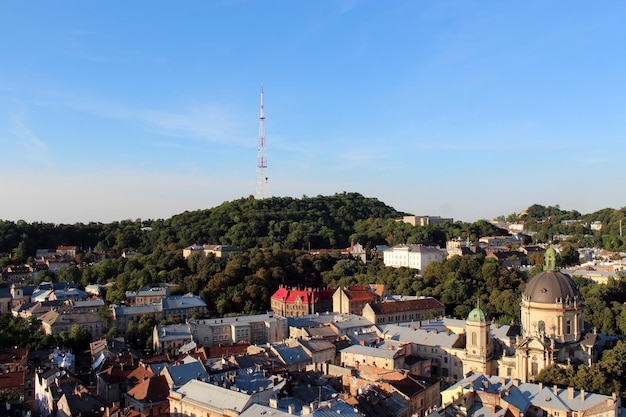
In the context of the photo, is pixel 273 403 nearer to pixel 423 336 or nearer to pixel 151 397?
pixel 151 397

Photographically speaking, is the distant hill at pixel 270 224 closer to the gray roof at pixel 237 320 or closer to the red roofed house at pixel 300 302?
the red roofed house at pixel 300 302

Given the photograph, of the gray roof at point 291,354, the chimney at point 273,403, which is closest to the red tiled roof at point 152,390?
the chimney at point 273,403

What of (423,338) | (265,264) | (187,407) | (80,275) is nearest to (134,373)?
(187,407)

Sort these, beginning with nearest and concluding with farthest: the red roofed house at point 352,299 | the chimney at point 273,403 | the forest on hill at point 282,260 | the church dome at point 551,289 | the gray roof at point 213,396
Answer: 1. the chimney at point 273,403
2. the gray roof at point 213,396
3. the church dome at point 551,289
4. the forest on hill at point 282,260
5. the red roofed house at point 352,299

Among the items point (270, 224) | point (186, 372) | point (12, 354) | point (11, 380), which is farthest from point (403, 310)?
point (270, 224)

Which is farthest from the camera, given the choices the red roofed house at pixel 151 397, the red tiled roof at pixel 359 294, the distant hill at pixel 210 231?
the distant hill at pixel 210 231

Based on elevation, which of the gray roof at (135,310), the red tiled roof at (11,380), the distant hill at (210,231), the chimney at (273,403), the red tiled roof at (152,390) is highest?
the distant hill at (210,231)
